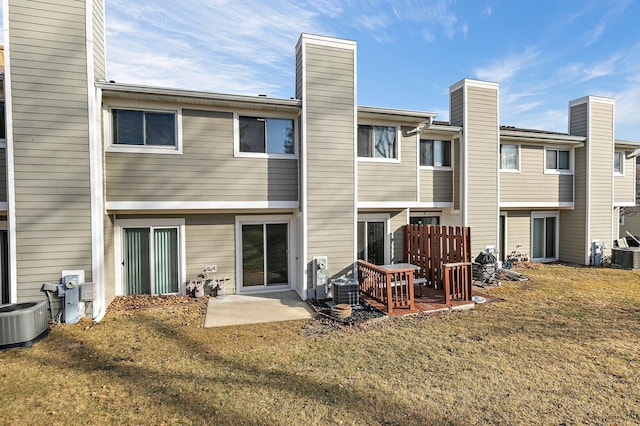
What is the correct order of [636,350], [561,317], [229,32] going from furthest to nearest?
1. [229,32]
2. [561,317]
3. [636,350]

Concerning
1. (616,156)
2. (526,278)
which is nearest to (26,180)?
(526,278)

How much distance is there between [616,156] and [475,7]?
9.56 m

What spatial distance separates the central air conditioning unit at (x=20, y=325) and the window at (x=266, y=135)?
5.35m

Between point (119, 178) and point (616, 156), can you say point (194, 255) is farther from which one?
point (616, 156)

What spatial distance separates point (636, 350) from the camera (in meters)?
5.20

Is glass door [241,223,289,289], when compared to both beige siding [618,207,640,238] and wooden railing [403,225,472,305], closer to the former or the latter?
wooden railing [403,225,472,305]

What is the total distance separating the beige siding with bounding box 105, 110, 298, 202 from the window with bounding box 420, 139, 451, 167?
511 centimetres

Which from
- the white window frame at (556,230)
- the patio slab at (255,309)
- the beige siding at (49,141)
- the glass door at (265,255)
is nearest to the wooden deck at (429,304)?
the patio slab at (255,309)

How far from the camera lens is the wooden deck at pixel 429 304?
713 centimetres

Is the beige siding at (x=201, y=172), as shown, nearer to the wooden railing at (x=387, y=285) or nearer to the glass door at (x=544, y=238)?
the wooden railing at (x=387, y=285)

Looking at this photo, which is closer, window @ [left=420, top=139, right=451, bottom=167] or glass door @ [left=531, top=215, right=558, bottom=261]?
window @ [left=420, top=139, right=451, bottom=167]

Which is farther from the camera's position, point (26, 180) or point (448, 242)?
point (448, 242)

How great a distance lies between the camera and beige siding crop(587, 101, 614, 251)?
12500 millimetres

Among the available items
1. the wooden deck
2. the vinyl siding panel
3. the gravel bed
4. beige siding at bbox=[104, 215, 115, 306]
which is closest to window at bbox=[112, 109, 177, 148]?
beige siding at bbox=[104, 215, 115, 306]
